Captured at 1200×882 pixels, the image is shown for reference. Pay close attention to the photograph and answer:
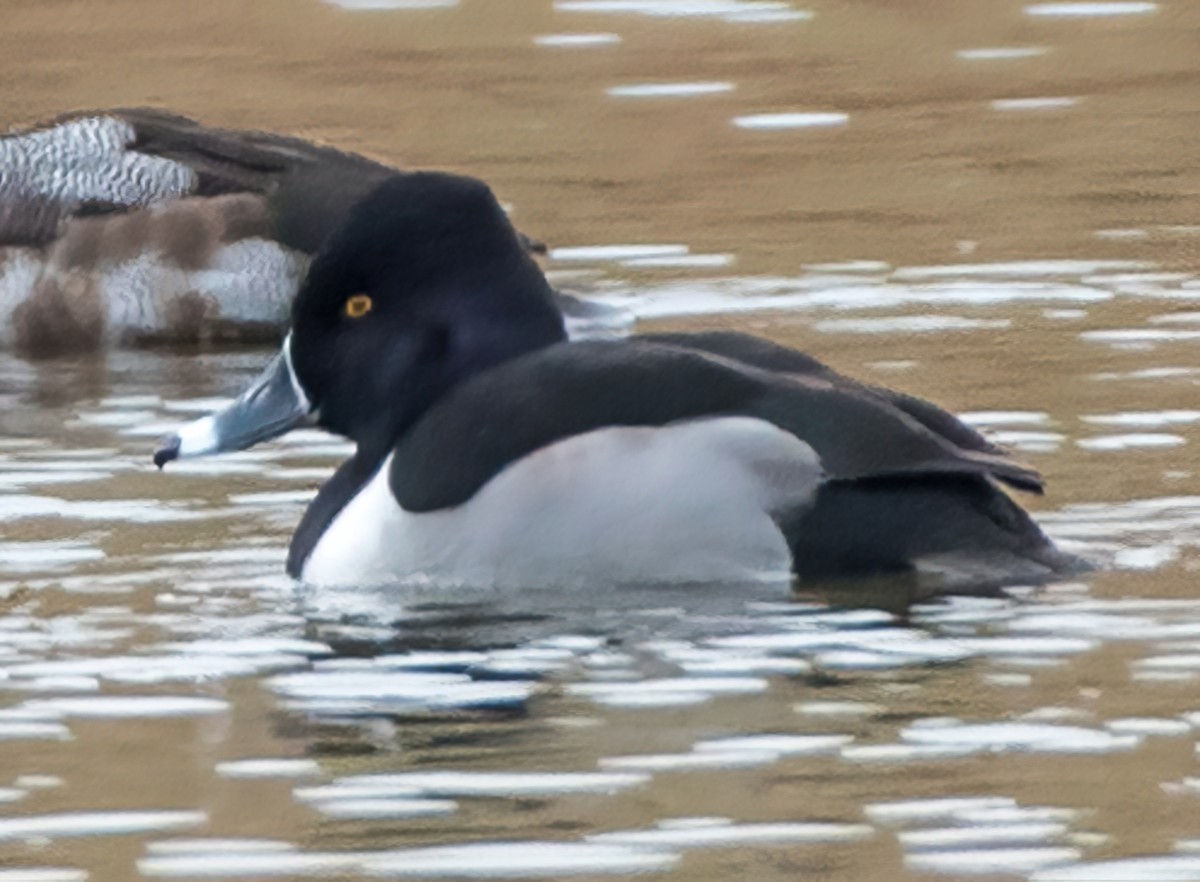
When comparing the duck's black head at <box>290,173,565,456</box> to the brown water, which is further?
the duck's black head at <box>290,173,565,456</box>

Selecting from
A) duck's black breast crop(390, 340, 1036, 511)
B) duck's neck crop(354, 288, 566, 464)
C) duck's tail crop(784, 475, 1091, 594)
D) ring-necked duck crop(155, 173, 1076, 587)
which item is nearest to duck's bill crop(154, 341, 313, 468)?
duck's neck crop(354, 288, 566, 464)

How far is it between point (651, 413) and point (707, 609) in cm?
44

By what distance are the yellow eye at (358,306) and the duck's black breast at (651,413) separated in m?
0.54

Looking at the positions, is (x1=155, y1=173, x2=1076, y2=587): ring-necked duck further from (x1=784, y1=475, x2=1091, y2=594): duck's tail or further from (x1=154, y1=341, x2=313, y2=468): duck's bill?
(x1=154, y1=341, x2=313, y2=468): duck's bill

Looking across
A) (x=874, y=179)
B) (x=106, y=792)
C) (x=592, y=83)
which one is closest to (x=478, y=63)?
(x=592, y=83)

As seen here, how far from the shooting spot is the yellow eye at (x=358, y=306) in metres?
8.57

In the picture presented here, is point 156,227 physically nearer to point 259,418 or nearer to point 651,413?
point 259,418

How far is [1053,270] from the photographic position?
12.1 m

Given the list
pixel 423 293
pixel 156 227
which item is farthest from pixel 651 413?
pixel 156 227

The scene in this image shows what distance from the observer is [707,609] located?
7906 mm

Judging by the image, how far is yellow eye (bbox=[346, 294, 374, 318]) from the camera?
8570 mm

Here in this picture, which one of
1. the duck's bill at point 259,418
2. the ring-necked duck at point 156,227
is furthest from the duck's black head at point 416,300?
the ring-necked duck at point 156,227

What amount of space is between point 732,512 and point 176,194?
16.5 feet

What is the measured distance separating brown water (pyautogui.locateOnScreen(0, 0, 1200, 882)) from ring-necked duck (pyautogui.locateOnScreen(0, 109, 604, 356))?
359 mm
